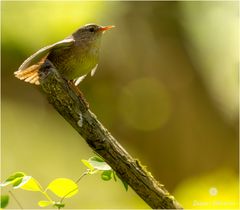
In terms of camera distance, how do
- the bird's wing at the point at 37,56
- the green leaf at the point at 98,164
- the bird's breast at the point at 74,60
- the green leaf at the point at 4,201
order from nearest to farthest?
the green leaf at the point at 4,201 → the green leaf at the point at 98,164 → the bird's wing at the point at 37,56 → the bird's breast at the point at 74,60

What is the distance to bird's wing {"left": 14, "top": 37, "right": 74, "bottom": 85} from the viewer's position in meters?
2.51

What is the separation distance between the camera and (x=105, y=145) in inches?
84.6

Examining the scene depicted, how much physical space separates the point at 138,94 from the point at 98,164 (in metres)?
6.79

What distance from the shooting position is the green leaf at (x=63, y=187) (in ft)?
6.37

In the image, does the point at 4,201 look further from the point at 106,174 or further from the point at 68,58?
the point at 68,58

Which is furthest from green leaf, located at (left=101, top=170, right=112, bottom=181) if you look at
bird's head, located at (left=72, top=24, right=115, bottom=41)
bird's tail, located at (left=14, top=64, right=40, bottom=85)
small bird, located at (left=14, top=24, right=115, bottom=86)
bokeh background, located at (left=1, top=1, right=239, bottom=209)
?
bokeh background, located at (left=1, top=1, right=239, bottom=209)

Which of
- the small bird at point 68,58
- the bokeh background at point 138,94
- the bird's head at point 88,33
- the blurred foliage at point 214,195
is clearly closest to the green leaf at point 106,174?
the small bird at point 68,58

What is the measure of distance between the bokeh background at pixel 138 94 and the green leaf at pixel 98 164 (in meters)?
→ 5.41

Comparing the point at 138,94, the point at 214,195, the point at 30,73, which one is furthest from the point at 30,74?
the point at 138,94

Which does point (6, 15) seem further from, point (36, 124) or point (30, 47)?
point (36, 124)

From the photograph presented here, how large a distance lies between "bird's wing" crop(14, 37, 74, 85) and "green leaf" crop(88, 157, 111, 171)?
0.53 metres

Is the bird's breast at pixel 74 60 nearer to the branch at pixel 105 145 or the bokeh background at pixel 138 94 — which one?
the branch at pixel 105 145

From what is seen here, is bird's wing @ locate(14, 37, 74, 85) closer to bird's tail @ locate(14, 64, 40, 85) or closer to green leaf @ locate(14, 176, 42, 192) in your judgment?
bird's tail @ locate(14, 64, 40, 85)

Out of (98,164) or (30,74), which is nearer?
(98,164)
